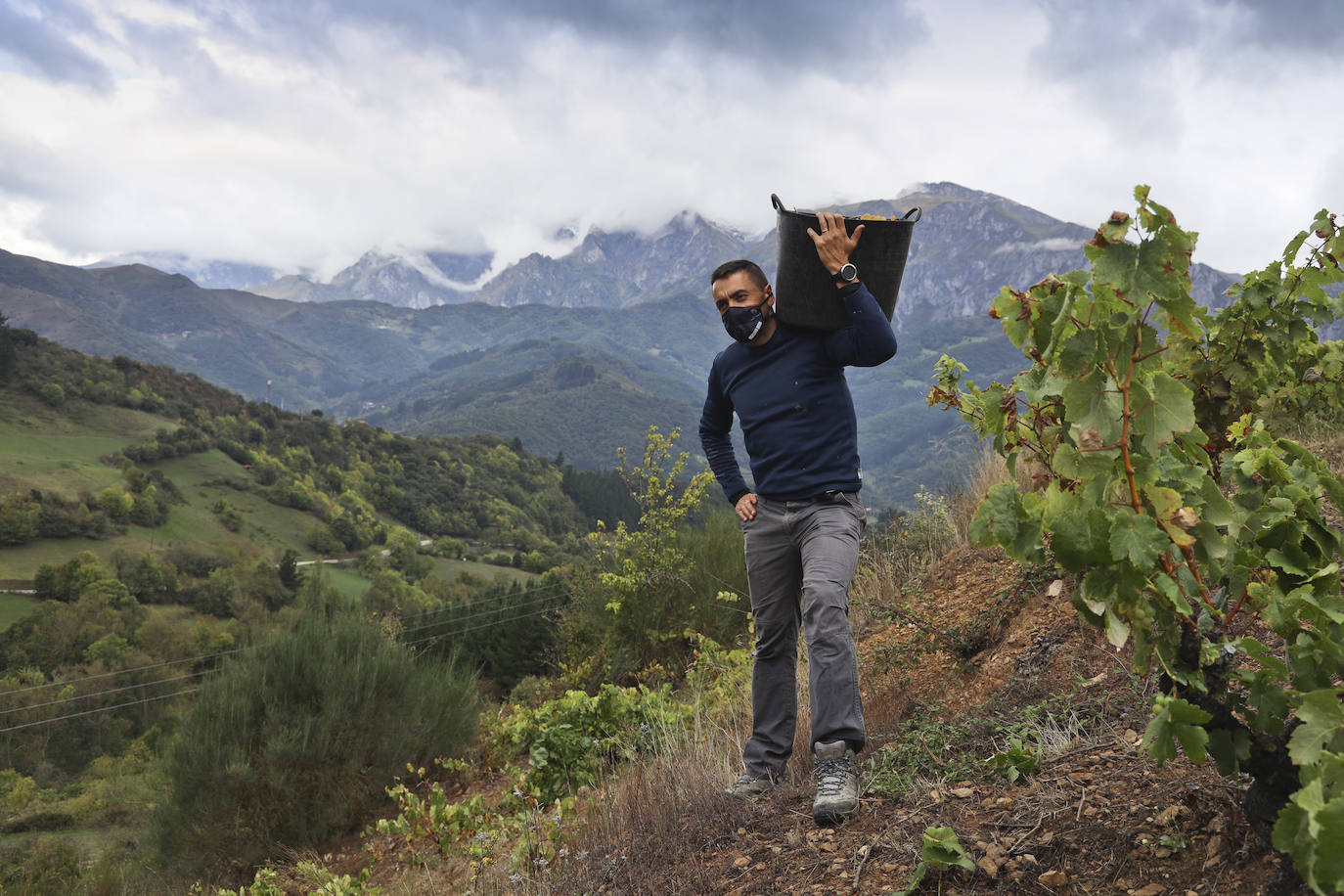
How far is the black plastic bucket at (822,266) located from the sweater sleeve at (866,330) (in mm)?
138

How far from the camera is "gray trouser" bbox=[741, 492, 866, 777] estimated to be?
300cm

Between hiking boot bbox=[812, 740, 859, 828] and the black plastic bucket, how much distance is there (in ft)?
5.50

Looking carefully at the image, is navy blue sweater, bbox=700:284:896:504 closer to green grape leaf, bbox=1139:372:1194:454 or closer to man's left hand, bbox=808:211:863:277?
man's left hand, bbox=808:211:863:277

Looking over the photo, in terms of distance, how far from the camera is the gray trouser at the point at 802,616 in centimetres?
300

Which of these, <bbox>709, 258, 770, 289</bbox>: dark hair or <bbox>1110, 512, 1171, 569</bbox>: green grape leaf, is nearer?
<bbox>1110, 512, 1171, 569</bbox>: green grape leaf

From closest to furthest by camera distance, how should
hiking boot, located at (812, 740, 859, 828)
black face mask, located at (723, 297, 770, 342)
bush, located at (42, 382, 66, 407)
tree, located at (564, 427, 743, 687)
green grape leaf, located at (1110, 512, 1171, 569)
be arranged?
green grape leaf, located at (1110, 512, 1171, 569), hiking boot, located at (812, 740, 859, 828), black face mask, located at (723, 297, 770, 342), tree, located at (564, 427, 743, 687), bush, located at (42, 382, 66, 407)

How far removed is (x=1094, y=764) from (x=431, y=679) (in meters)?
6.99

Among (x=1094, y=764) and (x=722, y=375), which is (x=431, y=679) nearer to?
(x=722, y=375)

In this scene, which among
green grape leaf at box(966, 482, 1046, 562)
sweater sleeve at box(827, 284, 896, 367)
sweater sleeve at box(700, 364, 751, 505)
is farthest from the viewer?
sweater sleeve at box(700, 364, 751, 505)

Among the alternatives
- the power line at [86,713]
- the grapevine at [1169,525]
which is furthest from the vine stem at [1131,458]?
the power line at [86,713]

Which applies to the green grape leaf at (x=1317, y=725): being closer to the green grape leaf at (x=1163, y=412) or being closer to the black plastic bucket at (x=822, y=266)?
the green grape leaf at (x=1163, y=412)

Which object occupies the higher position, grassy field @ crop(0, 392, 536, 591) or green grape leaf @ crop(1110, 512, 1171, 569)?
green grape leaf @ crop(1110, 512, 1171, 569)

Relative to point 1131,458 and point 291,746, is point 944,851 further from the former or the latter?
point 291,746

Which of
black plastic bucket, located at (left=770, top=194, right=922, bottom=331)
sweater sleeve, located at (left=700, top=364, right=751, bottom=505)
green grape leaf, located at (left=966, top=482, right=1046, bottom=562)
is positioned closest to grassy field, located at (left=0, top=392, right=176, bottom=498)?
sweater sleeve, located at (left=700, top=364, right=751, bottom=505)
